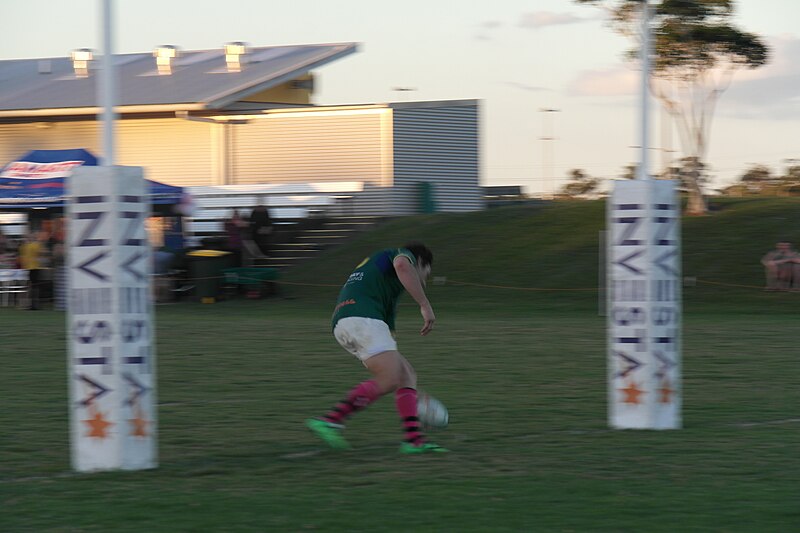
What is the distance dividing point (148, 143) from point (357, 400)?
3528 centimetres

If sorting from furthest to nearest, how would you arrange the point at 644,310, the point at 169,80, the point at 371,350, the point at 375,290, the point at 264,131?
the point at 169,80, the point at 264,131, the point at 644,310, the point at 375,290, the point at 371,350

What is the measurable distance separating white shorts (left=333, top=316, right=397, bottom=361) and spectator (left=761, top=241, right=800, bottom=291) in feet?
67.4

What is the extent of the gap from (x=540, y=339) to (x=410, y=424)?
34.3ft

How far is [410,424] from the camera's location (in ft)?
28.5

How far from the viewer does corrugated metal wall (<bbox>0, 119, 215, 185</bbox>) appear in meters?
41.9

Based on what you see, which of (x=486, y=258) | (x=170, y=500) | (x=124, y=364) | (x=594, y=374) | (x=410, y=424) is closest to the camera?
(x=170, y=500)

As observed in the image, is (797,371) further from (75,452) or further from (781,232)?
(781,232)

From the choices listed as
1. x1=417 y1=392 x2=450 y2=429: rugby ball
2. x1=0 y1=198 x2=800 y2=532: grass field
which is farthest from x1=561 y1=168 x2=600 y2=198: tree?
x1=417 y1=392 x2=450 y2=429: rugby ball

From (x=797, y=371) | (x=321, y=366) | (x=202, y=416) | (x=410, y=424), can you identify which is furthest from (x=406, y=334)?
(x=410, y=424)

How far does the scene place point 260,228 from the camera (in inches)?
1267

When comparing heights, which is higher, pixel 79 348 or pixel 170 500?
pixel 79 348

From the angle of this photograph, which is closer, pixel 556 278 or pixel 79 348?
pixel 79 348

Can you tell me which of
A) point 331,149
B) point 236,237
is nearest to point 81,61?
point 331,149

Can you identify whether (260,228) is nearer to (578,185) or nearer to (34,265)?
(34,265)
